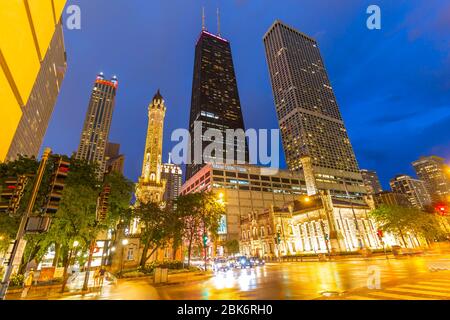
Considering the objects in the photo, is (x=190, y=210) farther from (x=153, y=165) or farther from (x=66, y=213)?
(x=153, y=165)

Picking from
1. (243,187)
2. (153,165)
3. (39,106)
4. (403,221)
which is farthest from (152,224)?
(39,106)

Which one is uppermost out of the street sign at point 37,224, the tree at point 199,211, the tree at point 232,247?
the tree at point 199,211

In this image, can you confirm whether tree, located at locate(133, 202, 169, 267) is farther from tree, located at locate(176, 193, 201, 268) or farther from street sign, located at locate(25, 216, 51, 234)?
street sign, located at locate(25, 216, 51, 234)

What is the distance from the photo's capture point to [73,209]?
63.6ft

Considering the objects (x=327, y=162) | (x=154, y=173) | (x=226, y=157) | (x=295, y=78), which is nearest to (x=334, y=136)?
Answer: (x=327, y=162)

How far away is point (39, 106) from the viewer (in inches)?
4306

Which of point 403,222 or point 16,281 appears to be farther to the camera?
point 403,222

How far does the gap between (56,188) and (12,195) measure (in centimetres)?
118

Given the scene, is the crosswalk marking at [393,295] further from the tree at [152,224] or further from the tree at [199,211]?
the tree at [152,224]

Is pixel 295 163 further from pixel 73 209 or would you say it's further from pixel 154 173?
pixel 73 209

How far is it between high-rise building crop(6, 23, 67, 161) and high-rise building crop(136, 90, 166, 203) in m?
43.3

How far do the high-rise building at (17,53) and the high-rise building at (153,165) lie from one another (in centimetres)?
6592

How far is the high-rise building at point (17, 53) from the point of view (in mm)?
3076

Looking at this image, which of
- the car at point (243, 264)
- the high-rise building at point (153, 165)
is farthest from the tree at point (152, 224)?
the high-rise building at point (153, 165)
